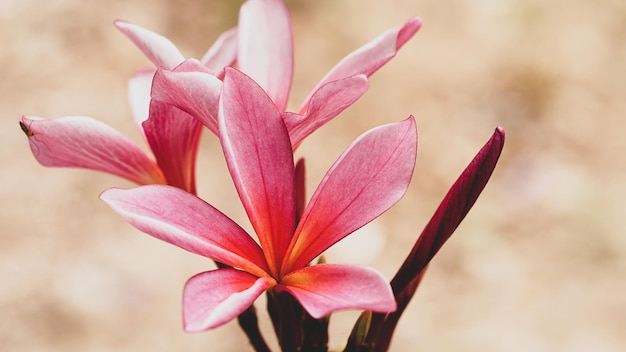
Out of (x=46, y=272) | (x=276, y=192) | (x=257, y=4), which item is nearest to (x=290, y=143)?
(x=276, y=192)

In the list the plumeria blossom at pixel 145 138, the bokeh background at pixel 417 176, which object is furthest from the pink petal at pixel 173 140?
the bokeh background at pixel 417 176

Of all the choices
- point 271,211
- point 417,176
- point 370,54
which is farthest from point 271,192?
point 417,176

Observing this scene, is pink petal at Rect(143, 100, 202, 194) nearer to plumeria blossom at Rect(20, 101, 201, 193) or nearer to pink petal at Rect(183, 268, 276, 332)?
plumeria blossom at Rect(20, 101, 201, 193)

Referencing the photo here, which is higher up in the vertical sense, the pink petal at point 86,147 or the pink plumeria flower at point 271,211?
the pink petal at point 86,147

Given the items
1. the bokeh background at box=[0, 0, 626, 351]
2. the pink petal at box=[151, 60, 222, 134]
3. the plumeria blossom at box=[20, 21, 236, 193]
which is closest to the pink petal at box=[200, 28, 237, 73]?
the plumeria blossom at box=[20, 21, 236, 193]

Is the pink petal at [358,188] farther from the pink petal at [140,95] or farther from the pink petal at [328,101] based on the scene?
the pink petal at [140,95]

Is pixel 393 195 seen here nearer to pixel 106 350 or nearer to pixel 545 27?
pixel 106 350
